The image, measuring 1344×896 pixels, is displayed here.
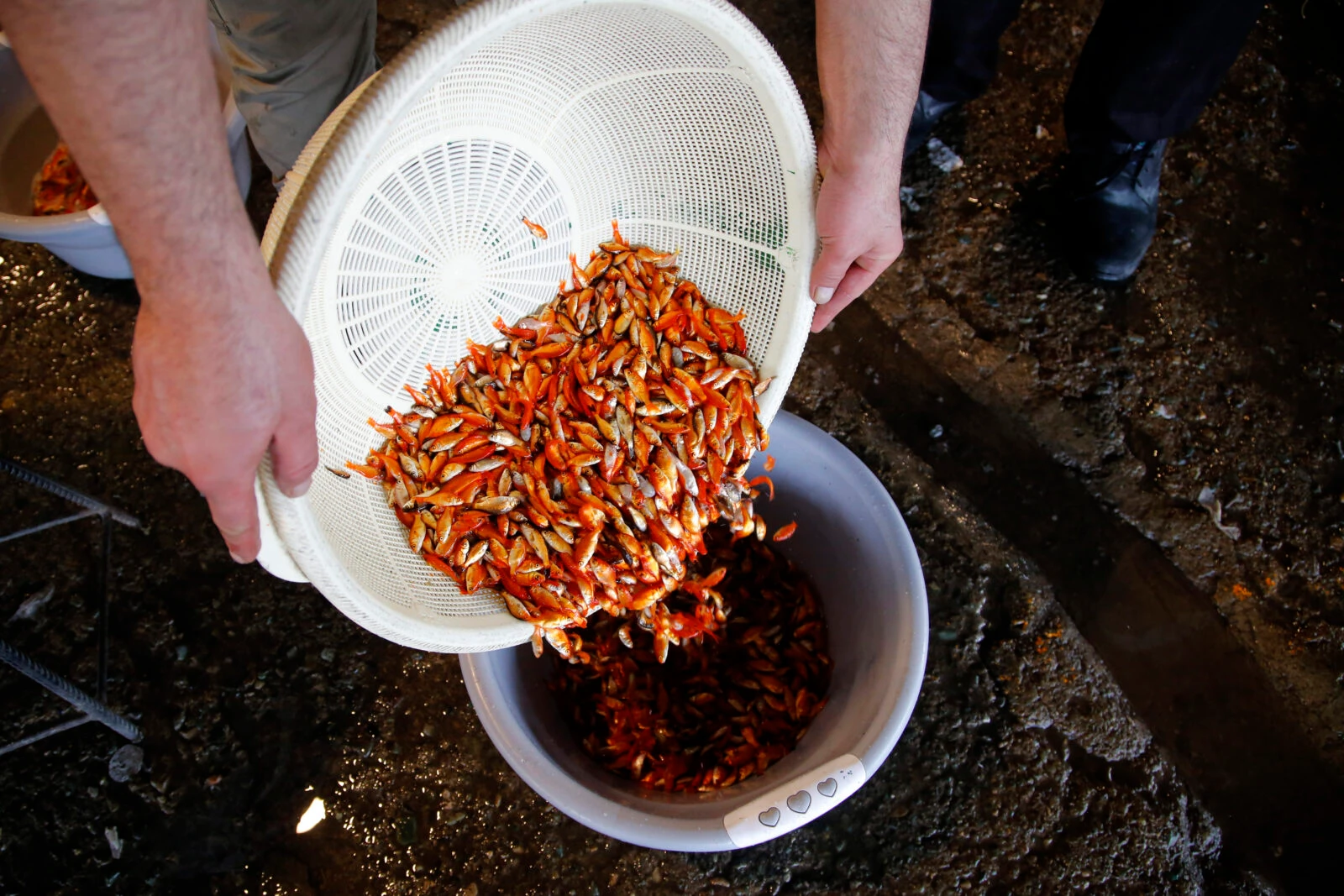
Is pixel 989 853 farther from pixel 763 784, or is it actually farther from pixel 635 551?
pixel 635 551

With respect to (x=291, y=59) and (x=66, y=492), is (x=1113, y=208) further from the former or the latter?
(x=66, y=492)

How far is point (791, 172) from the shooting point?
4.63ft

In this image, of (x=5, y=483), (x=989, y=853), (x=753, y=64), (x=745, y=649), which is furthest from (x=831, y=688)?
(x=5, y=483)

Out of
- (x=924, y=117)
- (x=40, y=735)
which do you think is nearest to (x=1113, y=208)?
(x=924, y=117)

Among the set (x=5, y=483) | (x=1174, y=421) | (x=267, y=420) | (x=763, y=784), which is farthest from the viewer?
(x=1174, y=421)

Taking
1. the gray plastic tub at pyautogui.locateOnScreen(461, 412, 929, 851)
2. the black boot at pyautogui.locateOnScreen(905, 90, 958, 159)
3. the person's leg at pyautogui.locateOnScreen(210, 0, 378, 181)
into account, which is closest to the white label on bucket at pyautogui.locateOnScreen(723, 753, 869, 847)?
the gray plastic tub at pyautogui.locateOnScreen(461, 412, 929, 851)

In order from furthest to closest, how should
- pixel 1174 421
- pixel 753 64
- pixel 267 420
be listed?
pixel 1174 421
pixel 753 64
pixel 267 420

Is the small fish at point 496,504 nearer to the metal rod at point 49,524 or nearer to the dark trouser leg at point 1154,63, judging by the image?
the metal rod at point 49,524

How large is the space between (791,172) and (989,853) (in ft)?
5.23

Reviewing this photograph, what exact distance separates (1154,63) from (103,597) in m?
2.79

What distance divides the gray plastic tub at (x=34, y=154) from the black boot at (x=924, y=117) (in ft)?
6.09

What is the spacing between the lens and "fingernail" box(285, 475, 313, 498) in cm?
102

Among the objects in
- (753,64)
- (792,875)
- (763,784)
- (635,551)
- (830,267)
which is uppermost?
(753,64)

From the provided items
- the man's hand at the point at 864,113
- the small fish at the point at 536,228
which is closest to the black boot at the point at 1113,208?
the man's hand at the point at 864,113
